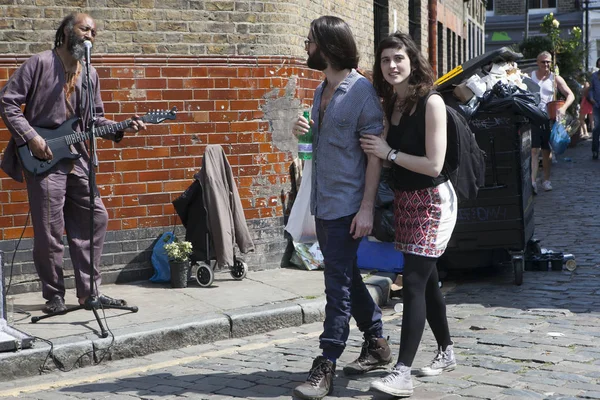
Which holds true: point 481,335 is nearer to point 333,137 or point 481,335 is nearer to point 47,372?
point 333,137

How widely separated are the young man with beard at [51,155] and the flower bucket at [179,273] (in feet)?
2.91

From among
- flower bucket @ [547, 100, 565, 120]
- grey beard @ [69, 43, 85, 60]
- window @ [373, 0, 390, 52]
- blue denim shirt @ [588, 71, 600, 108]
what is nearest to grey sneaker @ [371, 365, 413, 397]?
grey beard @ [69, 43, 85, 60]

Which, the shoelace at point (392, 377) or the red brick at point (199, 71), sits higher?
the red brick at point (199, 71)

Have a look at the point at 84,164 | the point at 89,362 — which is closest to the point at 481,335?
the point at 89,362

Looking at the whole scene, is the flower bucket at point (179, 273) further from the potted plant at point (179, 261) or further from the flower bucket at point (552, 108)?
the flower bucket at point (552, 108)

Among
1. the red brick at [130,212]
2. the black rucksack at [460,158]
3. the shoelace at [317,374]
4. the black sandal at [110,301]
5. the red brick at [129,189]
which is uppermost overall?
the black rucksack at [460,158]

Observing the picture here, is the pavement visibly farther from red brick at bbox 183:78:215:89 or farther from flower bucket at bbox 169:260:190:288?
Answer: red brick at bbox 183:78:215:89

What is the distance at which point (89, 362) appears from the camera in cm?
569

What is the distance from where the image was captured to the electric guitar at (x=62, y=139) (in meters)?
6.32

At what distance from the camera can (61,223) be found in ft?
21.4

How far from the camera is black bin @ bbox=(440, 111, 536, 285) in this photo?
767cm

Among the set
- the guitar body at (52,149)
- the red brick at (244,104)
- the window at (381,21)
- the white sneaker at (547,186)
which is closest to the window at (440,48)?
A: the white sneaker at (547,186)

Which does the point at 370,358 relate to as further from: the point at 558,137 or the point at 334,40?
the point at 558,137

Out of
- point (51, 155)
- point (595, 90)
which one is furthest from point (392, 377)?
point (595, 90)
